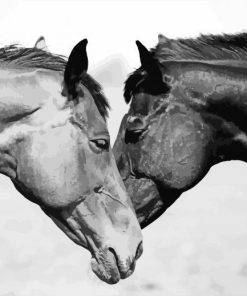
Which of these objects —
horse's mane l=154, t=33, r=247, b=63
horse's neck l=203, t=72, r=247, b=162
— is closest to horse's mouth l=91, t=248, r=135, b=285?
horse's neck l=203, t=72, r=247, b=162

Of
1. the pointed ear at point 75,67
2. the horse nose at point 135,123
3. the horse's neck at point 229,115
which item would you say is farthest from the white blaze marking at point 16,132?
the horse's neck at point 229,115

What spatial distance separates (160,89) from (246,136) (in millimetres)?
821

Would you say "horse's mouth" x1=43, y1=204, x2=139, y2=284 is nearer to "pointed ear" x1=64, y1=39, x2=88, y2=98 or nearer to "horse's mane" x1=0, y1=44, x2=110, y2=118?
"pointed ear" x1=64, y1=39, x2=88, y2=98

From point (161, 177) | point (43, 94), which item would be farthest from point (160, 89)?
point (43, 94)

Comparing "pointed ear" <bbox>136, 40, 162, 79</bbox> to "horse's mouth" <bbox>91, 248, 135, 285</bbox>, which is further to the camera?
"pointed ear" <bbox>136, 40, 162, 79</bbox>

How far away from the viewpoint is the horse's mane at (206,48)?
5.34 meters

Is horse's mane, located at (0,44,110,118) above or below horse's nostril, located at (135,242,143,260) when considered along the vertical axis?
above

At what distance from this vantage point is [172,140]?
5117mm

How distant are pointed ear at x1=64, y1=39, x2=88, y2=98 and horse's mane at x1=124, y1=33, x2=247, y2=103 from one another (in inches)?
50.4

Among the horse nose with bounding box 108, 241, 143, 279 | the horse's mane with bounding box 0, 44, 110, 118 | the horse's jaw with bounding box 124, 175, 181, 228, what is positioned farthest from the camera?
the horse's jaw with bounding box 124, 175, 181, 228

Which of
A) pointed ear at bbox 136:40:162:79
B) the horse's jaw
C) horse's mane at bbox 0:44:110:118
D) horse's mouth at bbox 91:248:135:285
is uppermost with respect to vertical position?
horse's mane at bbox 0:44:110:118

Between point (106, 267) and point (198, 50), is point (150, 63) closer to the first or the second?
point (198, 50)

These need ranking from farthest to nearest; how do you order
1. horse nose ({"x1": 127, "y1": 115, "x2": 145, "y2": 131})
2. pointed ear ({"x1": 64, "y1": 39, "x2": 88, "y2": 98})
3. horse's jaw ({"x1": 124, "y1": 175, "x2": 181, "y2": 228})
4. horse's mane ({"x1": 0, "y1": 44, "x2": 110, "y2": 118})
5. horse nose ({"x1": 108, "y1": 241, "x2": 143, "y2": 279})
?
1. horse's jaw ({"x1": 124, "y1": 175, "x2": 181, "y2": 228})
2. horse nose ({"x1": 127, "y1": 115, "x2": 145, "y2": 131})
3. horse nose ({"x1": 108, "y1": 241, "x2": 143, "y2": 279})
4. horse's mane ({"x1": 0, "y1": 44, "x2": 110, "y2": 118})
5. pointed ear ({"x1": 64, "y1": 39, "x2": 88, "y2": 98})

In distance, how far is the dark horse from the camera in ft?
16.7
